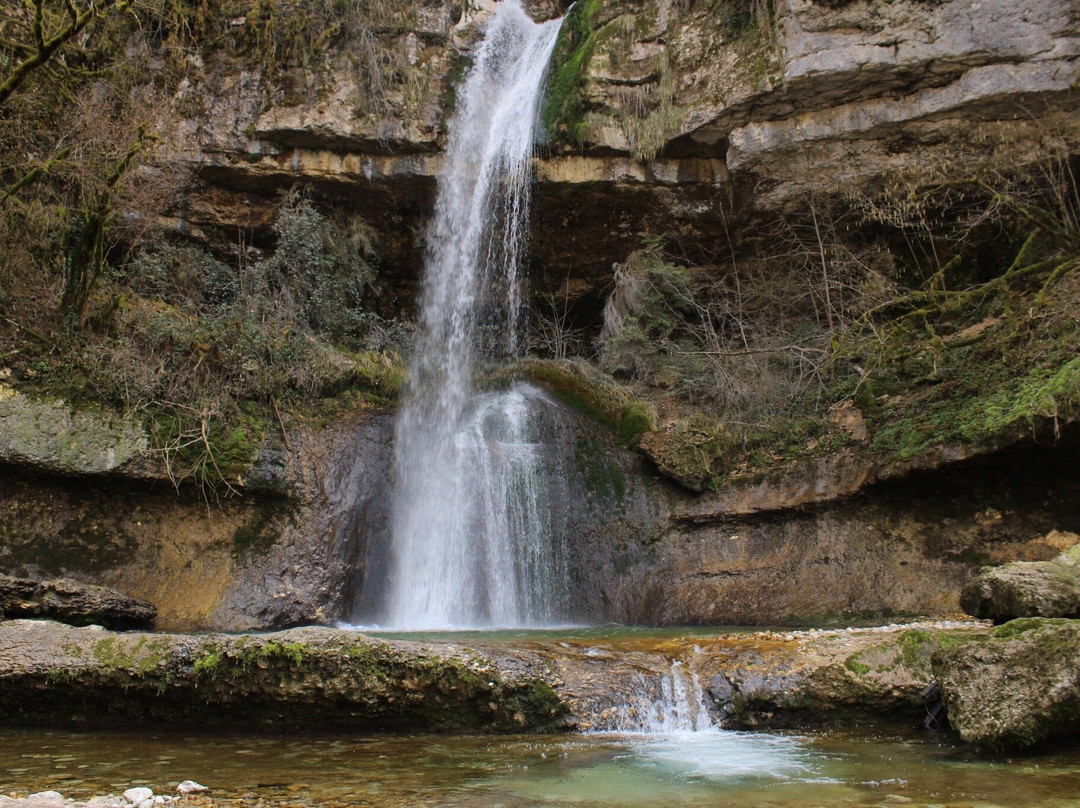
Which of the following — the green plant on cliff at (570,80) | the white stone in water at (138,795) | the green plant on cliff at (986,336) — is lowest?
the white stone in water at (138,795)

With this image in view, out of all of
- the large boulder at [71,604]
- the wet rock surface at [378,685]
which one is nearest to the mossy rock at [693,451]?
the wet rock surface at [378,685]

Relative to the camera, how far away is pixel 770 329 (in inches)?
476

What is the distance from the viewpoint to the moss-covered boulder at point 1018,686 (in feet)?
12.0

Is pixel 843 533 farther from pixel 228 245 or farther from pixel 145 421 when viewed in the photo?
pixel 228 245

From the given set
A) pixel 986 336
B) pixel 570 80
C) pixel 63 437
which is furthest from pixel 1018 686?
pixel 570 80

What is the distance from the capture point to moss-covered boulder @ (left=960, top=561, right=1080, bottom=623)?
182 inches

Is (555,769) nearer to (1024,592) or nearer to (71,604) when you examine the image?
(1024,592)

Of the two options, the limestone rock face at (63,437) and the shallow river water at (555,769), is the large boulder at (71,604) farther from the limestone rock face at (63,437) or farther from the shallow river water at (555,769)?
the shallow river water at (555,769)

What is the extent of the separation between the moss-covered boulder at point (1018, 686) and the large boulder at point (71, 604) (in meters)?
6.71

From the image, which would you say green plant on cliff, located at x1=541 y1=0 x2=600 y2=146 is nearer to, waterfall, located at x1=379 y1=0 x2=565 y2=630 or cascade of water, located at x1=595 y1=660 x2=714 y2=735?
waterfall, located at x1=379 y1=0 x2=565 y2=630

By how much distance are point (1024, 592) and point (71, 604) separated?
24.2ft

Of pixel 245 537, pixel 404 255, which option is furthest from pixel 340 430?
pixel 404 255

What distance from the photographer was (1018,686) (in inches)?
148

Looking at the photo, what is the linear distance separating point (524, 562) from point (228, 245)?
7.07m
